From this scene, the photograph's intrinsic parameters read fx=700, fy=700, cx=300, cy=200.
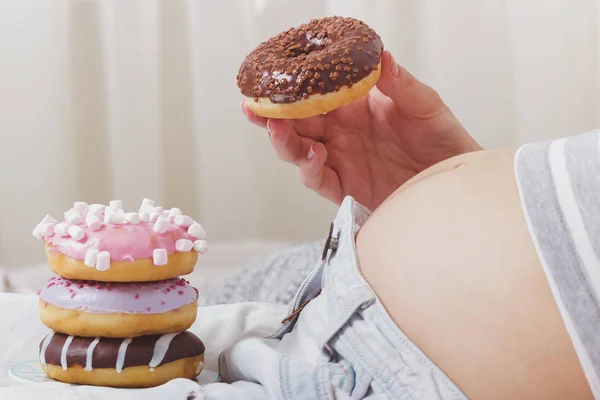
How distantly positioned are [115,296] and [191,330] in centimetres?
26

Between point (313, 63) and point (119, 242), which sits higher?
point (313, 63)

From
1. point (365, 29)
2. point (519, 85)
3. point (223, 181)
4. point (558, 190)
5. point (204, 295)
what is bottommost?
point (204, 295)

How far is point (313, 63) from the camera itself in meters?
0.77

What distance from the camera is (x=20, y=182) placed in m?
1.77

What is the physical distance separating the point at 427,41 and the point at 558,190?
1.32 metres

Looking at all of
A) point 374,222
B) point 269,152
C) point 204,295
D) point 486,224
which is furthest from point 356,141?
point 269,152

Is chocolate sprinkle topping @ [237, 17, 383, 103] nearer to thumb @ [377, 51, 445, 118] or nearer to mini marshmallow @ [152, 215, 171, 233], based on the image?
thumb @ [377, 51, 445, 118]

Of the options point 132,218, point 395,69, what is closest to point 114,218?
point 132,218

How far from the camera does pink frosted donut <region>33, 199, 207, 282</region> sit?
0.63 metres

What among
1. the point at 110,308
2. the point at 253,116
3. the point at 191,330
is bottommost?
the point at 191,330

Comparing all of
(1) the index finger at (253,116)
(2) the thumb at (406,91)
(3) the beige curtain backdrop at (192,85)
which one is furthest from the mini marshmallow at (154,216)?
(3) the beige curtain backdrop at (192,85)

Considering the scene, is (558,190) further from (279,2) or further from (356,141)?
(279,2)

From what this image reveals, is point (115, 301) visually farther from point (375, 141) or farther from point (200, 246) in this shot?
point (375, 141)

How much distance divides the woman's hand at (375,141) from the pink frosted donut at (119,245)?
26 cm
